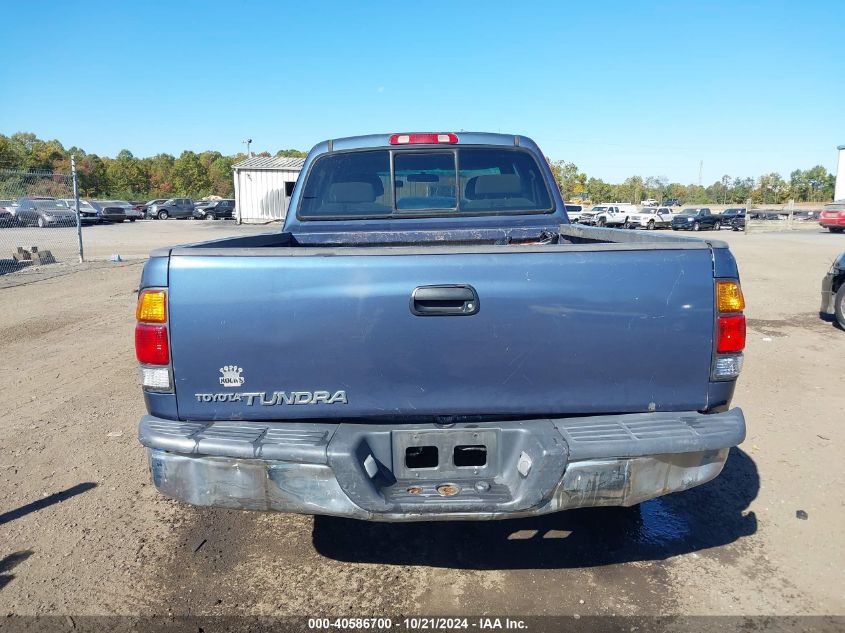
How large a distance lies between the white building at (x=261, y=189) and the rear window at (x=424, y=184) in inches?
1400

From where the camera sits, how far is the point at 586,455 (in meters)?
2.51

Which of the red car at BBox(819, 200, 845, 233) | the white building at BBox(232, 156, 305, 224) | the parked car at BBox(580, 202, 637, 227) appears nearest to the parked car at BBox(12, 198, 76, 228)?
the white building at BBox(232, 156, 305, 224)

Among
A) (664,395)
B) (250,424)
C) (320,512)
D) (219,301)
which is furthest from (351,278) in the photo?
(664,395)

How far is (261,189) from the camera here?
39719 millimetres

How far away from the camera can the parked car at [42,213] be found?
79.6 feet

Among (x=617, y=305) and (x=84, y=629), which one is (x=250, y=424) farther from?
(x=617, y=305)

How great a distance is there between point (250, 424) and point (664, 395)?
1.73m

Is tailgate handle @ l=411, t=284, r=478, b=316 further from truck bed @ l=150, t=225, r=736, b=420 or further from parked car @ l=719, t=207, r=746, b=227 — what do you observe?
parked car @ l=719, t=207, r=746, b=227

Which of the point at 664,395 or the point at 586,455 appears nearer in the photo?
the point at 586,455

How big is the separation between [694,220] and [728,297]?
4033 cm

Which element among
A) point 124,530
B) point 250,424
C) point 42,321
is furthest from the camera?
point 42,321

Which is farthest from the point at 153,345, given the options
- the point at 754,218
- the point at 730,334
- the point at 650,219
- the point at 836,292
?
the point at 754,218

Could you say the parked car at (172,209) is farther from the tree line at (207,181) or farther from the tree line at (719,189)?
the tree line at (719,189)

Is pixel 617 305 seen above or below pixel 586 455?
above
